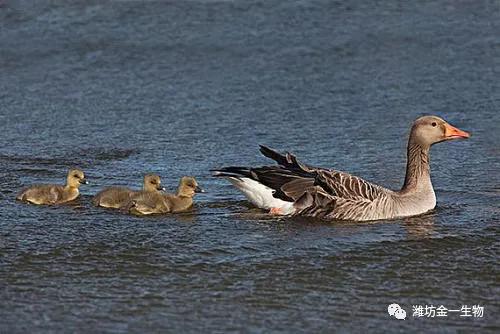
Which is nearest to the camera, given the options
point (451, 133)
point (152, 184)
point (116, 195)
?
point (116, 195)

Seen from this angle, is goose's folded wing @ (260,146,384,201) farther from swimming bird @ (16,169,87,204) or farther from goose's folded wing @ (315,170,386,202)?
swimming bird @ (16,169,87,204)

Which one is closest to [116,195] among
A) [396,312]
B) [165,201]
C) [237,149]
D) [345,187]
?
[165,201]

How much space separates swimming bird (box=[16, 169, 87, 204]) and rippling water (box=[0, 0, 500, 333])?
0.27 feet

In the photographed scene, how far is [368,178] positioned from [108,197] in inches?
93.1

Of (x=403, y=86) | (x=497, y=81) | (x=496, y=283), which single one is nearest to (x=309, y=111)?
(x=403, y=86)

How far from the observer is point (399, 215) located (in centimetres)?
815

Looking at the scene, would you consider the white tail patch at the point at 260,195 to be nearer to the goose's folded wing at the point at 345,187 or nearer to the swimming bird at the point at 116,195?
the goose's folded wing at the point at 345,187

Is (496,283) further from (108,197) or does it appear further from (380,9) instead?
(380,9)

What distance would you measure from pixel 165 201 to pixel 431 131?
2104 mm

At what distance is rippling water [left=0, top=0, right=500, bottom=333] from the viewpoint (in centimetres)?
616

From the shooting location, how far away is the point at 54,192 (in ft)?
27.1

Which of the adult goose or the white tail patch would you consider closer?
the adult goose

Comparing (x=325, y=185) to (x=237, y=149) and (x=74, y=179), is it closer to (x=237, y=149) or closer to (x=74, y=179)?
(x=74, y=179)

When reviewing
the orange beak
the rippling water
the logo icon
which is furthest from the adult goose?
the logo icon
